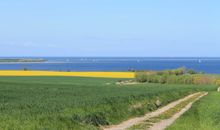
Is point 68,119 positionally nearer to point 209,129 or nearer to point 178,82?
point 209,129

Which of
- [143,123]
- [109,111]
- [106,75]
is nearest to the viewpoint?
[143,123]

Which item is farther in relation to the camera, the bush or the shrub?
the bush

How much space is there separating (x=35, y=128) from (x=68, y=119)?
2989mm

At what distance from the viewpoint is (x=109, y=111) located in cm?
2567

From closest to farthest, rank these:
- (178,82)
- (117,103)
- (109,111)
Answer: (109,111) < (117,103) < (178,82)

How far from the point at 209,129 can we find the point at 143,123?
4323 mm

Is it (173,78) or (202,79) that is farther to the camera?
(173,78)

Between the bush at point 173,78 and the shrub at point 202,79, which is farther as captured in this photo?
the bush at point 173,78

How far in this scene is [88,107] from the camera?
2456 centimetres

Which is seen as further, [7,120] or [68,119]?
→ [68,119]

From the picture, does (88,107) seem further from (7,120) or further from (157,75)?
(157,75)

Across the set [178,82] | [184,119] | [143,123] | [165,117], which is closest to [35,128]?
[143,123]

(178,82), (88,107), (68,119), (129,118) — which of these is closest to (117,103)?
(129,118)

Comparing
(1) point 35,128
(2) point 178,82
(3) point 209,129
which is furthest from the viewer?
(2) point 178,82
